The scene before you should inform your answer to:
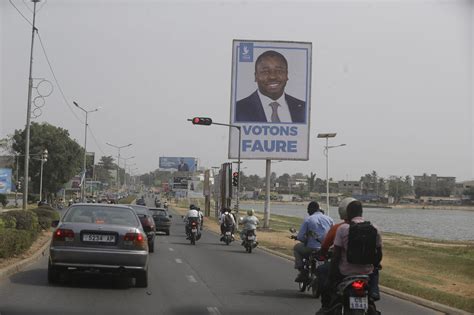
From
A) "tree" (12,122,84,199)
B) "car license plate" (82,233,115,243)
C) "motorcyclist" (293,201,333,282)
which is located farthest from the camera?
"tree" (12,122,84,199)

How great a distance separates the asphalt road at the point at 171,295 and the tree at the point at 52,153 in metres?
69.1

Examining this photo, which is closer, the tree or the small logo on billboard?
the small logo on billboard

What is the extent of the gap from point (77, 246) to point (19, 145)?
263 ft

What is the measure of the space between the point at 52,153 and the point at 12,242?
71027 mm

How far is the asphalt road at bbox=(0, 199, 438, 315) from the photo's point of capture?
1040cm

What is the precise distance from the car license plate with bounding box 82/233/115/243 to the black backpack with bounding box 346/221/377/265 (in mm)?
5550

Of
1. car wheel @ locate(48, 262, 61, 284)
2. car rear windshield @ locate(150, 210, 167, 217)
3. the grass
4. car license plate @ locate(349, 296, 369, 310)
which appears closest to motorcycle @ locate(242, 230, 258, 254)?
the grass

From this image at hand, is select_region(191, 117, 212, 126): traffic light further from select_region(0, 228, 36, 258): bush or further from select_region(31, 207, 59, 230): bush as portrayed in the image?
select_region(0, 228, 36, 258): bush

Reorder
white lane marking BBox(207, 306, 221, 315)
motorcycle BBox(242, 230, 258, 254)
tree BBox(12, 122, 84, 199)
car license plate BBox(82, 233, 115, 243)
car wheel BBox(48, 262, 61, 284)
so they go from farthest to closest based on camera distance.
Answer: tree BBox(12, 122, 84, 199) → motorcycle BBox(242, 230, 258, 254) → car wheel BBox(48, 262, 61, 284) → car license plate BBox(82, 233, 115, 243) → white lane marking BBox(207, 306, 221, 315)

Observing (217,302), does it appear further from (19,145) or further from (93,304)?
(19,145)

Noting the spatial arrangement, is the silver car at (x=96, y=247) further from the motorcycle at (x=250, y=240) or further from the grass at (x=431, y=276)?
the motorcycle at (x=250, y=240)

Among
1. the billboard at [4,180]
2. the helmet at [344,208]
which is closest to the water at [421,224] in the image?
the helmet at [344,208]

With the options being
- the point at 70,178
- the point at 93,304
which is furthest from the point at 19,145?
the point at 93,304

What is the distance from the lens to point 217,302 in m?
11.5
